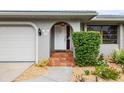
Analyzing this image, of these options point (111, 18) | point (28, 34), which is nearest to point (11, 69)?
point (28, 34)

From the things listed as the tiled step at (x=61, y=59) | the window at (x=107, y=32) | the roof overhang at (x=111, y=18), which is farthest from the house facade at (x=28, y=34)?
the window at (x=107, y=32)

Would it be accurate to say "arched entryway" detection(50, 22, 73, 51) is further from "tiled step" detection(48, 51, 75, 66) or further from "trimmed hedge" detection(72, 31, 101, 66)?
"trimmed hedge" detection(72, 31, 101, 66)

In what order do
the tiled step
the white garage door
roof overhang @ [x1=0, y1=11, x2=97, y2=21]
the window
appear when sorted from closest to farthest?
1. roof overhang @ [x1=0, y1=11, x2=97, y2=21]
2. the tiled step
3. the white garage door
4. the window

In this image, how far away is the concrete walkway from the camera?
1628 cm

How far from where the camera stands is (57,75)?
17547mm

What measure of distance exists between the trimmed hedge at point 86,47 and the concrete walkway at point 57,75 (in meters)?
1.28

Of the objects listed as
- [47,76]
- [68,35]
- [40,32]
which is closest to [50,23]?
[40,32]

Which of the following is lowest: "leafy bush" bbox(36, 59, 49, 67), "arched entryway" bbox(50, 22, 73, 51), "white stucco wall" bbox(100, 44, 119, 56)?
"leafy bush" bbox(36, 59, 49, 67)

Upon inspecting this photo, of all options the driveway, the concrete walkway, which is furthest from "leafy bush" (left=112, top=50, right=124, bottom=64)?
the driveway

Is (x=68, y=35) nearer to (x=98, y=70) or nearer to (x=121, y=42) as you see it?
(x=121, y=42)

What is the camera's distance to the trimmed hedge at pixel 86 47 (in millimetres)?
20234

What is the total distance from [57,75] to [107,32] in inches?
413

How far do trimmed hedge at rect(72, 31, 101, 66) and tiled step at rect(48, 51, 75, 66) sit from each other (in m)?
0.94

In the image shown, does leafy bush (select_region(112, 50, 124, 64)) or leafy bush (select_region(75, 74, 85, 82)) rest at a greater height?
leafy bush (select_region(112, 50, 124, 64))
